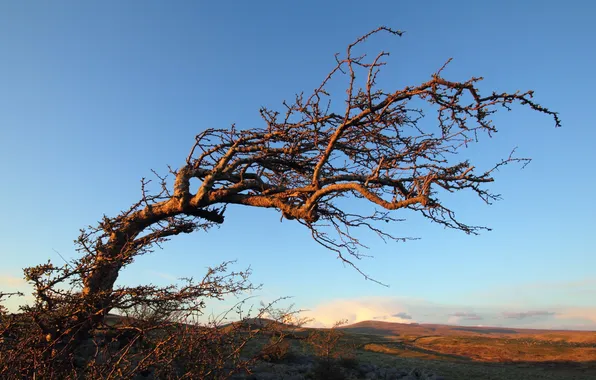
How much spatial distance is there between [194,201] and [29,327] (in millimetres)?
2737

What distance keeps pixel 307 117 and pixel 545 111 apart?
128 inches

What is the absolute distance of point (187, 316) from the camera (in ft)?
15.2

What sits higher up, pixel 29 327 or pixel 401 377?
pixel 29 327

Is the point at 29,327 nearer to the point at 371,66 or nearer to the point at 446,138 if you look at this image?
the point at 371,66

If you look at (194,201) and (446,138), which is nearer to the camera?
(446,138)

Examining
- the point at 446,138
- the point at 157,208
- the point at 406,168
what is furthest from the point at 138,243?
the point at 446,138

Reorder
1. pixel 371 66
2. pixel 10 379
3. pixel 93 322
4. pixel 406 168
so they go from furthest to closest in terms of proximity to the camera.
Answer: pixel 406 168
pixel 93 322
pixel 371 66
pixel 10 379

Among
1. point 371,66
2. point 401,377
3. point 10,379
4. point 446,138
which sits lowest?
point 401,377

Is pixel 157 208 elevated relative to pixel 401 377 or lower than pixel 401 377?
elevated

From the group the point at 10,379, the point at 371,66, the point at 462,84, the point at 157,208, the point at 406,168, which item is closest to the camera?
the point at 10,379

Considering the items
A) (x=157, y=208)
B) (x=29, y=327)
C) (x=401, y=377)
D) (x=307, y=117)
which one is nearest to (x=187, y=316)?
(x=29, y=327)

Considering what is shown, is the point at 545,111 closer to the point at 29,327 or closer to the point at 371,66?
the point at 371,66

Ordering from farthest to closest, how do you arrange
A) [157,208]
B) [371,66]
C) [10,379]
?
1. [157,208]
2. [371,66]
3. [10,379]

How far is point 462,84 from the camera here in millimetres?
4168
